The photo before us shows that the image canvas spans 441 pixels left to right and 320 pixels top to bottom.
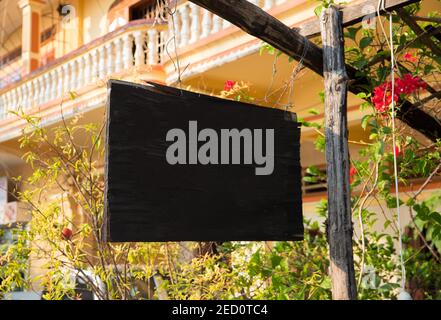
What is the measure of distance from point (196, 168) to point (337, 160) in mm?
760

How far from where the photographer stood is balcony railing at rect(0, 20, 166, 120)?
808 cm

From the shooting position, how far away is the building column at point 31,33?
1179 cm

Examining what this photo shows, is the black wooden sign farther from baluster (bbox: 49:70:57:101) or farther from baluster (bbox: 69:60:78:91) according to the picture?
baluster (bbox: 49:70:57:101)

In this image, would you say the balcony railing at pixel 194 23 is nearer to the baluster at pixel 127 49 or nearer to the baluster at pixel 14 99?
the baluster at pixel 127 49

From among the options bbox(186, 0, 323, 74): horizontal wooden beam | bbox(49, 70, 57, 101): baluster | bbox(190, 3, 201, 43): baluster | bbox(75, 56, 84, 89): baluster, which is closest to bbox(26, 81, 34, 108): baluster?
bbox(49, 70, 57, 101): baluster

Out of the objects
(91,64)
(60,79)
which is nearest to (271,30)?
(91,64)

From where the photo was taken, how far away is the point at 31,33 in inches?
466

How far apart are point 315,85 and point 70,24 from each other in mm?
6624

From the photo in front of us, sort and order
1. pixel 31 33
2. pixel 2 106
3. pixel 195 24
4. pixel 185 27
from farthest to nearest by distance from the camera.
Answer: pixel 31 33
pixel 2 106
pixel 185 27
pixel 195 24

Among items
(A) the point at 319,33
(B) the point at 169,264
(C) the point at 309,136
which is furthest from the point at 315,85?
(A) the point at 319,33

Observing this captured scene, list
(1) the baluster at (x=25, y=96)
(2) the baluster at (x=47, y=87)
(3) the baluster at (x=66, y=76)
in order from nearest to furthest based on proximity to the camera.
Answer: (3) the baluster at (x=66, y=76) < (2) the baluster at (x=47, y=87) < (1) the baluster at (x=25, y=96)

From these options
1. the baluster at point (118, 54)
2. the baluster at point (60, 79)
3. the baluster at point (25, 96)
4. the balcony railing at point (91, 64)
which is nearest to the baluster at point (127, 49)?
the balcony railing at point (91, 64)

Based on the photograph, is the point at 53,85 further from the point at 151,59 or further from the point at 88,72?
the point at 151,59

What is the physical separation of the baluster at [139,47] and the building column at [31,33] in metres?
4.36
